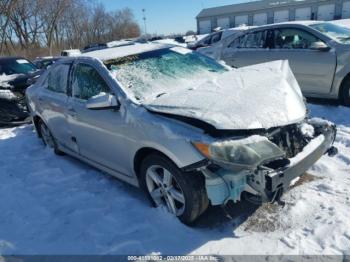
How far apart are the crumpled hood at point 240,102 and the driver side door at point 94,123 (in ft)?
1.80

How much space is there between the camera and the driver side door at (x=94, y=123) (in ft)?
11.6

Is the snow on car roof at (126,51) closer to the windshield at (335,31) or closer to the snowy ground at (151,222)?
the snowy ground at (151,222)

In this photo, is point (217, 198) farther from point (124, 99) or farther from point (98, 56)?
point (98, 56)

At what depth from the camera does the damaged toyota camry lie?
106 inches

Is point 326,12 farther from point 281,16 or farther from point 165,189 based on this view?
point 165,189

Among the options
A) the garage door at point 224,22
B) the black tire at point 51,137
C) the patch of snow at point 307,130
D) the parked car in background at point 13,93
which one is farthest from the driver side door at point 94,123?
the garage door at point 224,22

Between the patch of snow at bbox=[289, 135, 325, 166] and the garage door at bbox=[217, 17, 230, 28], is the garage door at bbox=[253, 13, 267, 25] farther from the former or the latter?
the patch of snow at bbox=[289, 135, 325, 166]

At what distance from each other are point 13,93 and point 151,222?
578cm

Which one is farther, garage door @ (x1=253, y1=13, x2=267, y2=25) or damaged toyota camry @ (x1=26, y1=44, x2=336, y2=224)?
garage door @ (x1=253, y1=13, x2=267, y2=25)

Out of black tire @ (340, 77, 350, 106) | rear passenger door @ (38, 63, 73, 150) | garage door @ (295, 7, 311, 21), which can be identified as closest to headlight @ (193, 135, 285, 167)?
rear passenger door @ (38, 63, 73, 150)

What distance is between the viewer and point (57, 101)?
180 inches

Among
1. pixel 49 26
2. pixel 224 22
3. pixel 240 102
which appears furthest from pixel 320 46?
pixel 224 22

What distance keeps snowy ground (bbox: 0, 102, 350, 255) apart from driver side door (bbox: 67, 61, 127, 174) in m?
0.42

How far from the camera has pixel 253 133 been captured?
2.83m
